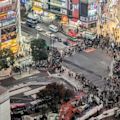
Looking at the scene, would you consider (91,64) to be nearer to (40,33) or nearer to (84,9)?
(84,9)

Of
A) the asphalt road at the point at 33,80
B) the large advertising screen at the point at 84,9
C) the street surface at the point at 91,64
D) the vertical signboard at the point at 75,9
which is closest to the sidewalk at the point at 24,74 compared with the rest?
the asphalt road at the point at 33,80

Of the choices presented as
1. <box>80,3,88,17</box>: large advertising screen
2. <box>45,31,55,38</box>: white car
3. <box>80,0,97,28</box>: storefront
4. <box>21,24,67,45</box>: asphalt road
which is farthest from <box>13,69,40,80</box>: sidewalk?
<box>80,3,88,17</box>: large advertising screen

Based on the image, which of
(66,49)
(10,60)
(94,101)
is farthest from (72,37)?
(94,101)

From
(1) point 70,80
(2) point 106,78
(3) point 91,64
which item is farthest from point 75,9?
(1) point 70,80

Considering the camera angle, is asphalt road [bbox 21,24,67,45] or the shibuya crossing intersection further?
asphalt road [bbox 21,24,67,45]

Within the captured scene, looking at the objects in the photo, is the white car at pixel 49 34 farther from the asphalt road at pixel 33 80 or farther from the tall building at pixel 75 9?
the asphalt road at pixel 33 80

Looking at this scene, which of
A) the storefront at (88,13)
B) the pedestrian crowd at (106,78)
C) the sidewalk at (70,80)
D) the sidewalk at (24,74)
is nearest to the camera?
the pedestrian crowd at (106,78)

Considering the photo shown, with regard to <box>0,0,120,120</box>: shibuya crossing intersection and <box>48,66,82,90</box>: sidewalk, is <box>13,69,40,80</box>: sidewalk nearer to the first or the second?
<box>0,0,120,120</box>: shibuya crossing intersection
